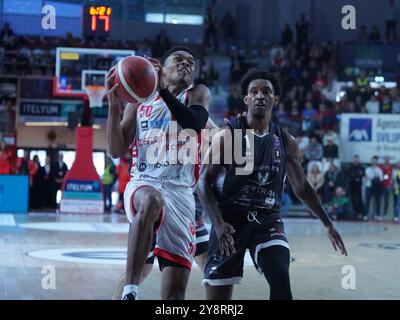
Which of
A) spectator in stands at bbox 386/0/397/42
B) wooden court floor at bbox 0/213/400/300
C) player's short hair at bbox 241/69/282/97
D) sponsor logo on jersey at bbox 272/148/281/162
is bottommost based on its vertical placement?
wooden court floor at bbox 0/213/400/300

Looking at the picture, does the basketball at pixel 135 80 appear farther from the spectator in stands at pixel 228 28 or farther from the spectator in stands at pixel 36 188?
the spectator in stands at pixel 228 28

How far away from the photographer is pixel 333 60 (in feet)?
88.9

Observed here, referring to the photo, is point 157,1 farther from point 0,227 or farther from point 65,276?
point 65,276

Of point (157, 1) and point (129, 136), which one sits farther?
point (157, 1)

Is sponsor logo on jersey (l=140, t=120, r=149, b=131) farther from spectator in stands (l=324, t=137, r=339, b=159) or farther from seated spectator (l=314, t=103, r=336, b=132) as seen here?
seated spectator (l=314, t=103, r=336, b=132)

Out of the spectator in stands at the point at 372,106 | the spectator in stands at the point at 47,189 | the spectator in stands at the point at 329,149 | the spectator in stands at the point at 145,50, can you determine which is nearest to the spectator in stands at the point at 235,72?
the spectator in stands at the point at 145,50

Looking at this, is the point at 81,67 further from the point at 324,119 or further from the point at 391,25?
the point at 391,25

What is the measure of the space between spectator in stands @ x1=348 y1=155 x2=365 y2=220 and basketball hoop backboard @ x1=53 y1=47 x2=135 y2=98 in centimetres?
672

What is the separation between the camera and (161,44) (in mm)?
26078

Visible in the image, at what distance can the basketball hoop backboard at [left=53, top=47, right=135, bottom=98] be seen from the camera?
65.4 feet

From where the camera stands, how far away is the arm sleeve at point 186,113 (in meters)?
5.41

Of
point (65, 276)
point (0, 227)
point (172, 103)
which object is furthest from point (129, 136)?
point (0, 227)

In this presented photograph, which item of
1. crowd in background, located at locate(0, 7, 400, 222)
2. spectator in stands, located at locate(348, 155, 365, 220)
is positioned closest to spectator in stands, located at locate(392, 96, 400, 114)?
crowd in background, located at locate(0, 7, 400, 222)
